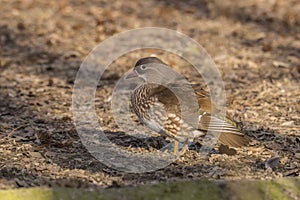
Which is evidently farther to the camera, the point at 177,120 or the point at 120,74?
the point at 120,74

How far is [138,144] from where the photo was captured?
654cm

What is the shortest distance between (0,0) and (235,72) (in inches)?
253

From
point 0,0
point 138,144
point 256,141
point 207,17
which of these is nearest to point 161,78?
point 138,144

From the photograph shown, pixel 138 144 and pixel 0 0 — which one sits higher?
pixel 0 0

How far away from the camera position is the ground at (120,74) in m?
5.63

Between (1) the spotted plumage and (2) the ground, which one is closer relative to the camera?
(2) the ground

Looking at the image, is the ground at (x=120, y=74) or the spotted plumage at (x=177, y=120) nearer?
the ground at (x=120, y=74)

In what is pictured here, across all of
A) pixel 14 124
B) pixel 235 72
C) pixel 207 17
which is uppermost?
pixel 207 17

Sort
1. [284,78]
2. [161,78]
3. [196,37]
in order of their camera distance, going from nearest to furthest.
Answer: [161,78] → [284,78] → [196,37]

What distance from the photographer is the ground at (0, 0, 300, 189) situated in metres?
5.63

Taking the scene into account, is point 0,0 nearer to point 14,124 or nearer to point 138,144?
point 14,124

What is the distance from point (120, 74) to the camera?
9.42 metres

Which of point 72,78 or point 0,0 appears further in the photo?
point 0,0

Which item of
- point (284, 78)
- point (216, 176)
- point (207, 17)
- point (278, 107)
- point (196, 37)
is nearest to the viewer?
point (216, 176)
